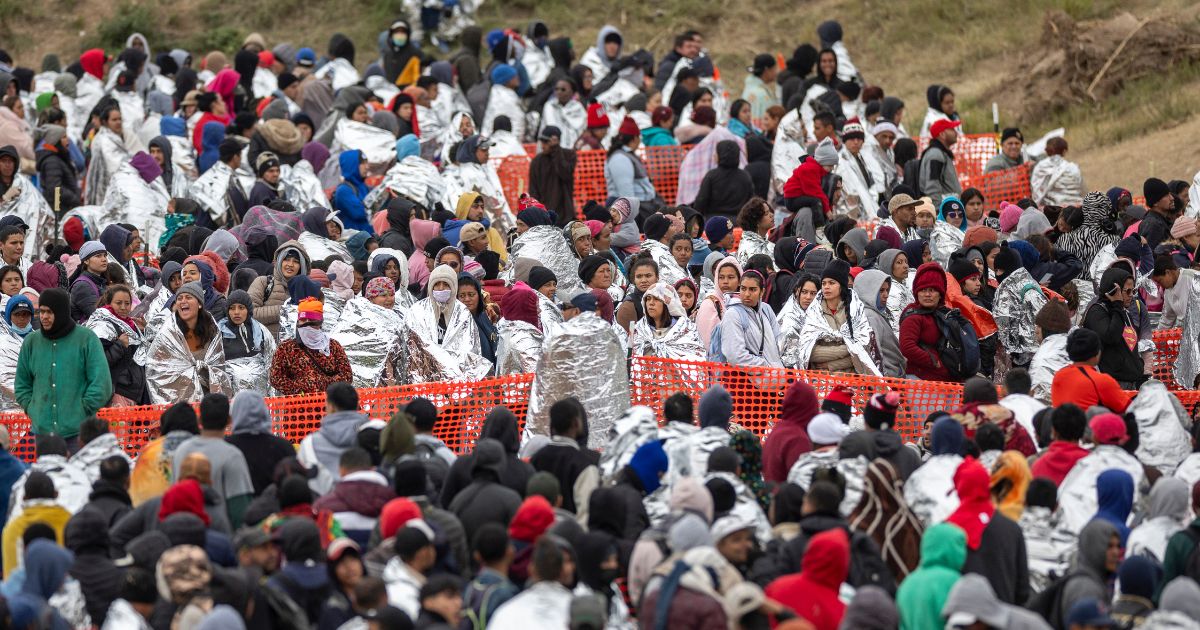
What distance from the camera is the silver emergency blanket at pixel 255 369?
14.1m

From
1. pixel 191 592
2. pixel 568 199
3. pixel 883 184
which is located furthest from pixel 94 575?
pixel 883 184

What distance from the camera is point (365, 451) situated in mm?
10820

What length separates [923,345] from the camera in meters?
14.7

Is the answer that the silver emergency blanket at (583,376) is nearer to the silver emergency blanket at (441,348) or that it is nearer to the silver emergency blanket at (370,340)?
the silver emergency blanket at (441,348)

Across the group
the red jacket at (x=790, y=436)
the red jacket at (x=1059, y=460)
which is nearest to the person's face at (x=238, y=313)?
the red jacket at (x=790, y=436)

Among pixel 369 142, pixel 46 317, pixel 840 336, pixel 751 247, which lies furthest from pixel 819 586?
pixel 369 142

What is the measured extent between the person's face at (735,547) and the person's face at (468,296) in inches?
212

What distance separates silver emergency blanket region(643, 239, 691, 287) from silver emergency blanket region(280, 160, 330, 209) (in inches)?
157

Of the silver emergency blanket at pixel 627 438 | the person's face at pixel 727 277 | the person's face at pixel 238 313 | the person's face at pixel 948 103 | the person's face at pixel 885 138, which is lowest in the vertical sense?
the silver emergency blanket at pixel 627 438

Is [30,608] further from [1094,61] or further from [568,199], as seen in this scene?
[1094,61]

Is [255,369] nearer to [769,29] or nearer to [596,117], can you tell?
[596,117]

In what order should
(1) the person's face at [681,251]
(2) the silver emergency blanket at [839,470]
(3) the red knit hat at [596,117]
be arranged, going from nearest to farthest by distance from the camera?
(2) the silver emergency blanket at [839,470]
(1) the person's face at [681,251]
(3) the red knit hat at [596,117]

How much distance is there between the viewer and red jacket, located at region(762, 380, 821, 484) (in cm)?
1176

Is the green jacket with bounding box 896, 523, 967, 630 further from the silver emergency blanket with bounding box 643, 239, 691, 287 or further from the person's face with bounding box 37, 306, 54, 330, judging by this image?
the silver emergency blanket with bounding box 643, 239, 691, 287
